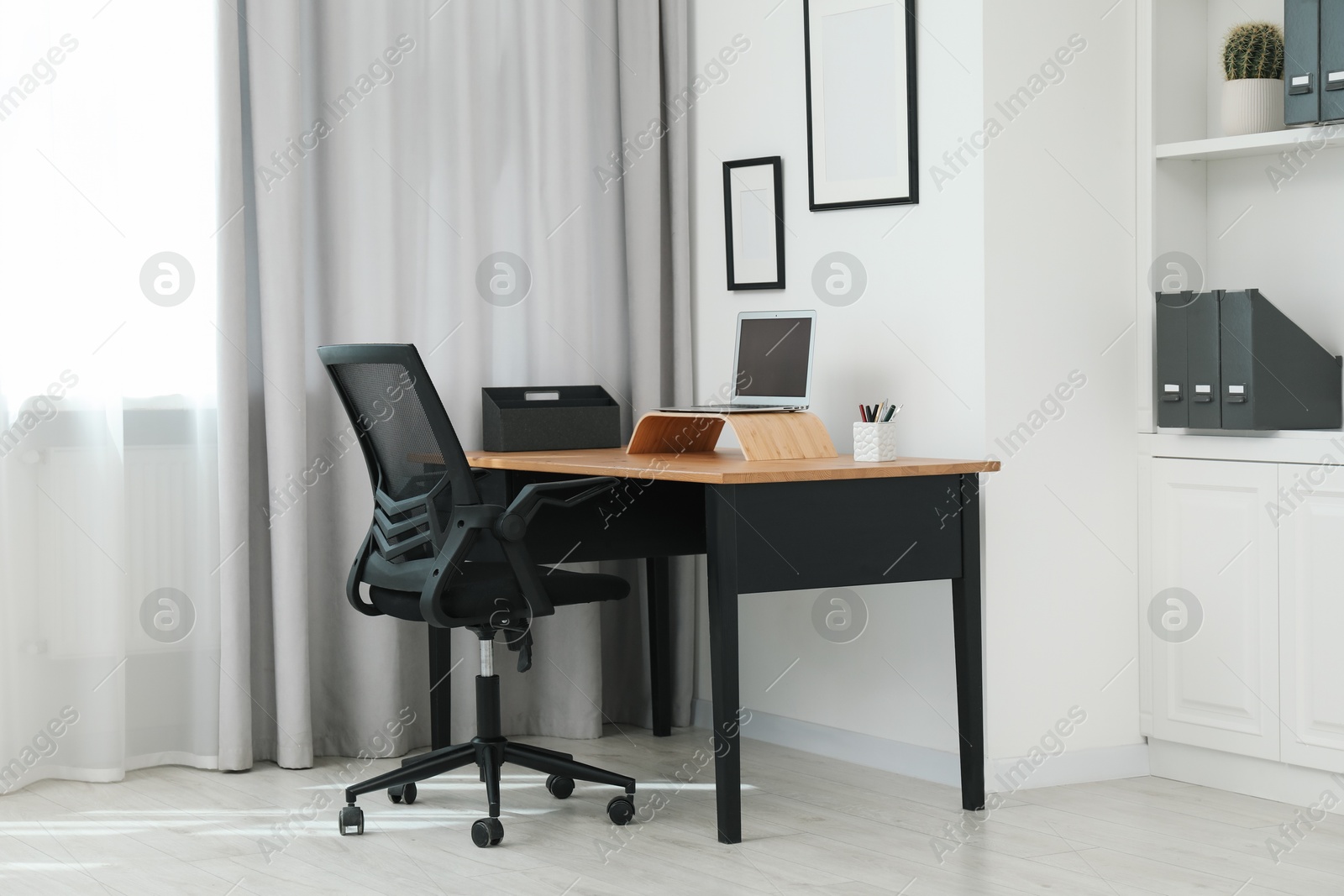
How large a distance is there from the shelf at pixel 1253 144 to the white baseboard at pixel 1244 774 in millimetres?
1380

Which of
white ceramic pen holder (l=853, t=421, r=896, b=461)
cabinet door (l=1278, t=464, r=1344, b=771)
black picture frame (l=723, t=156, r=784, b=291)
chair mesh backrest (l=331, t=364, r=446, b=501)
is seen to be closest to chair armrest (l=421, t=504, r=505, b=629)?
chair mesh backrest (l=331, t=364, r=446, b=501)

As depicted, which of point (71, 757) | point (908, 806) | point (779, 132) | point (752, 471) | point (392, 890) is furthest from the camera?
point (779, 132)

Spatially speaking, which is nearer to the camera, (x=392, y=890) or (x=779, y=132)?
(x=392, y=890)

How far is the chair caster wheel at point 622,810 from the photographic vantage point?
3.02 metres

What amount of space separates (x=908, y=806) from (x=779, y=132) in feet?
5.81

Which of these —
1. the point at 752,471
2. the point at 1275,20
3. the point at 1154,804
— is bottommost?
the point at 1154,804

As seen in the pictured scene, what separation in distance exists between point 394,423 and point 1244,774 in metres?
2.07

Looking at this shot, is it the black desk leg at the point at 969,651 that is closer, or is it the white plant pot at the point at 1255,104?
the black desk leg at the point at 969,651

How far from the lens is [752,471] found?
2814 millimetres

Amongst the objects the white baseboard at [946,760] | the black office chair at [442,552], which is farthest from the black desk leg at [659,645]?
the black office chair at [442,552]

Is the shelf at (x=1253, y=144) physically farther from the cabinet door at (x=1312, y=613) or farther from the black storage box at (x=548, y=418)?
the black storage box at (x=548, y=418)

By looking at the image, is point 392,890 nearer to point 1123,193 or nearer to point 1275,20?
point 1123,193

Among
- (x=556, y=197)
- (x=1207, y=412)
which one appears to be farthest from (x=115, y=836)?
(x=1207, y=412)

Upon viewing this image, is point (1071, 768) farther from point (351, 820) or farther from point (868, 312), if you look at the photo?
point (351, 820)
